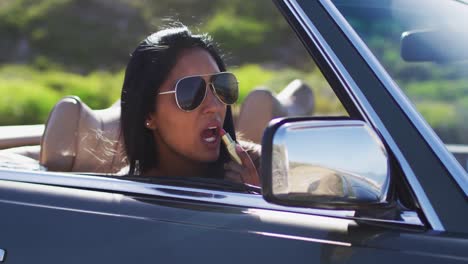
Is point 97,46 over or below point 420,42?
over

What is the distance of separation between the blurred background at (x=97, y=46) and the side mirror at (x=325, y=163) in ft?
31.1

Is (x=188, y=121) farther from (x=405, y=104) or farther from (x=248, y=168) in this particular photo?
(x=405, y=104)

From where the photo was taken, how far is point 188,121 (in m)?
2.50

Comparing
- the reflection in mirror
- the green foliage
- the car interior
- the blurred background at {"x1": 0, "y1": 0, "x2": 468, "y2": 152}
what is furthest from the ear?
the green foliage

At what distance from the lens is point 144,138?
105 inches

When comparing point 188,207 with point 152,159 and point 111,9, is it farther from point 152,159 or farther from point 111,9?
point 111,9

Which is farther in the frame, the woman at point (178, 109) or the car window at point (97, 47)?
the car window at point (97, 47)

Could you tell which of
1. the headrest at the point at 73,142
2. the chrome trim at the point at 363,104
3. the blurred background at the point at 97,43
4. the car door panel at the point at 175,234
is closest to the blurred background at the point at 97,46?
the blurred background at the point at 97,43

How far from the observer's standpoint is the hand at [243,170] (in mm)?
2418

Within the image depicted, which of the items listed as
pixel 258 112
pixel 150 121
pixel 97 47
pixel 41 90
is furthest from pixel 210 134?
pixel 97 47

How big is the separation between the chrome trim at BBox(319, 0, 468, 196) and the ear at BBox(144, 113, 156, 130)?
79 cm

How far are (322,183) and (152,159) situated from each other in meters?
0.93

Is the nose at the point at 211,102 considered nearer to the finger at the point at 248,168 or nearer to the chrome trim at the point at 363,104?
the finger at the point at 248,168

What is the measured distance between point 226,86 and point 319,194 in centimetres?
83
